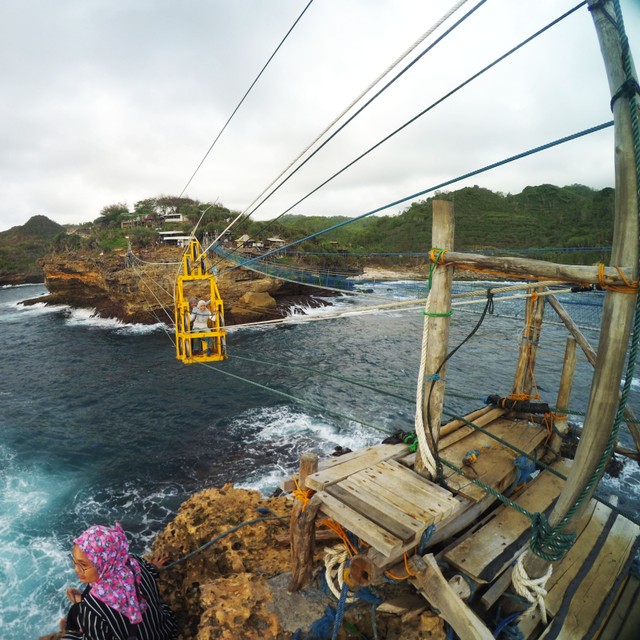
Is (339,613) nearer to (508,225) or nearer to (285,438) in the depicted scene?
(285,438)

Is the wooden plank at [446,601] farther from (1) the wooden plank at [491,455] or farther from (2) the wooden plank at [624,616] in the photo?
(2) the wooden plank at [624,616]

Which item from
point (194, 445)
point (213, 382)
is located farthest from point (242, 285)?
point (194, 445)

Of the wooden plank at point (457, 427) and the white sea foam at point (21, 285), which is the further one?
the white sea foam at point (21, 285)

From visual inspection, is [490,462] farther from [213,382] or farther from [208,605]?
[213,382]

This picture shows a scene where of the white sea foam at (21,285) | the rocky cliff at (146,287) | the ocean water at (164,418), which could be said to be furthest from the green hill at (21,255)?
the ocean water at (164,418)

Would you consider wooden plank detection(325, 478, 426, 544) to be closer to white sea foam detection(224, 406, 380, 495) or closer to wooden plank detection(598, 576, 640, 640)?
wooden plank detection(598, 576, 640, 640)

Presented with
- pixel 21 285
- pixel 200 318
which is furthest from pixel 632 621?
pixel 21 285
